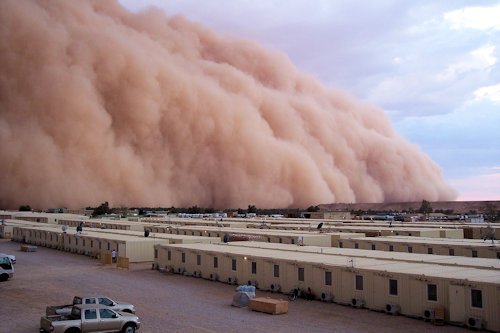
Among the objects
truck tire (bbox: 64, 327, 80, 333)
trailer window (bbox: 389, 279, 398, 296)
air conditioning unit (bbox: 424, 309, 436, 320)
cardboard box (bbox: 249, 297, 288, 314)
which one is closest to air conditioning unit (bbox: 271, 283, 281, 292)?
cardboard box (bbox: 249, 297, 288, 314)

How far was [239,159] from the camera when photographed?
58375mm

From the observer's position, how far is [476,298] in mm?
9734

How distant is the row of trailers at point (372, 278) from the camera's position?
9.78 meters

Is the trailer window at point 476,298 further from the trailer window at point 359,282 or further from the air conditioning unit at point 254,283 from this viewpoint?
the air conditioning unit at point 254,283

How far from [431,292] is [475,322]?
103 cm

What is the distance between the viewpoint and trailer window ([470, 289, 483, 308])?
9.62m

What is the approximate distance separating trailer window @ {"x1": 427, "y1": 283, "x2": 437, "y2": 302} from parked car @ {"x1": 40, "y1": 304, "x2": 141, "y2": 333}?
5.37m

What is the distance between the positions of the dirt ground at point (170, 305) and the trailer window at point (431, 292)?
0.49 metres

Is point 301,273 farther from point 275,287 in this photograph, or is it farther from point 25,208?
point 25,208

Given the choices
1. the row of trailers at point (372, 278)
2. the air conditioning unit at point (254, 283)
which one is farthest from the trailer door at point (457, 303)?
the air conditioning unit at point (254, 283)

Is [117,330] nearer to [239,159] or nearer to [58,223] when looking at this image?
[58,223]

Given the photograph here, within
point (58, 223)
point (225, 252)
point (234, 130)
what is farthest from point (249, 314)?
point (234, 130)

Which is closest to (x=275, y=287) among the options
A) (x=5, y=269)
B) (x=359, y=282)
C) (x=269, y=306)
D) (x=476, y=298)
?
(x=269, y=306)

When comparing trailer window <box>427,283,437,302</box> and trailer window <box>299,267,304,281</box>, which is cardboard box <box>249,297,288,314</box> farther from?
trailer window <box>427,283,437,302</box>
